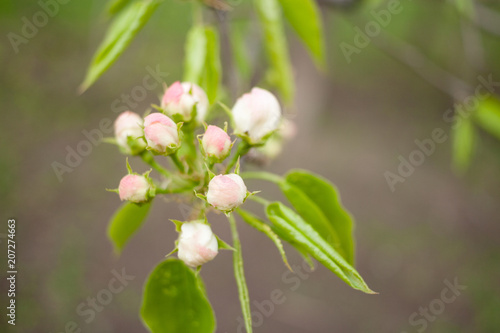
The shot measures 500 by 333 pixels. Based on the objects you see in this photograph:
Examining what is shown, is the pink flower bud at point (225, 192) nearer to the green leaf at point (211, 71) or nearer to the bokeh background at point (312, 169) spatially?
the green leaf at point (211, 71)

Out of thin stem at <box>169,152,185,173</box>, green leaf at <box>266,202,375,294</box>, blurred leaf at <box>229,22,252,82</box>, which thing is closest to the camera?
green leaf at <box>266,202,375,294</box>

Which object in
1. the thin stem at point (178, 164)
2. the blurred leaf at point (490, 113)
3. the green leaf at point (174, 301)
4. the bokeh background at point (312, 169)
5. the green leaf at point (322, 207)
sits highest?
the blurred leaf at point (490, 113)

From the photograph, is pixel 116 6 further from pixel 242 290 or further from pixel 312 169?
pixel 312 169

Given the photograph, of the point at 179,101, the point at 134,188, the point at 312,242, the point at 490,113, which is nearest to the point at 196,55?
the point at 179,101

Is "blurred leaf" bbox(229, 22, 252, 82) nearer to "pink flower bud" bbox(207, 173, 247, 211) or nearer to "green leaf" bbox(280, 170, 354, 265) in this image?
"green leaf" bbox(280, 170, 354, 265)

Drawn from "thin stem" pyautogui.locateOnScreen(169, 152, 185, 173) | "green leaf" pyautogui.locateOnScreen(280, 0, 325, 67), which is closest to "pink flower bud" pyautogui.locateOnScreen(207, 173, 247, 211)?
"thin stem" pyautogui.locateOnScreen(169, 152, 185, 173)

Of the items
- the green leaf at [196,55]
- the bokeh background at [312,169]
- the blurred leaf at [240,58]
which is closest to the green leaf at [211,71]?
the green leaf at [196,55]

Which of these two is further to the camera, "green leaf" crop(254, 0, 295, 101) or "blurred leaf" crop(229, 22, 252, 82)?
"blurred leaf" crop(229, 22, 252, 82)
